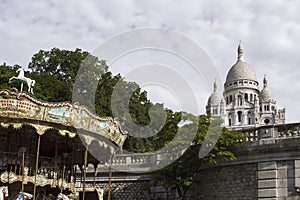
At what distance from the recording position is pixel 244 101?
122 meters

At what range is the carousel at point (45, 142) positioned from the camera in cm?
1969

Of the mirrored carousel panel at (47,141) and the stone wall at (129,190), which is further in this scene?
the stone wall at (129,190)

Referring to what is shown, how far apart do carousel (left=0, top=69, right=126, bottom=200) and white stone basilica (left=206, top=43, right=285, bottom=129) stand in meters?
94.1

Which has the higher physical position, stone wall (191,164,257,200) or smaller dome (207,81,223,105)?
smaller dome (207,81,223,105)

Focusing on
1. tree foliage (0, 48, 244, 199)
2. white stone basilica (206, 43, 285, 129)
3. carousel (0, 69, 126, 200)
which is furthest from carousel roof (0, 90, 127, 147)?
white stone basilica (206, 43, 285, 129)

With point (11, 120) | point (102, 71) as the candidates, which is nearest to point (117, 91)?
point (102, 71)

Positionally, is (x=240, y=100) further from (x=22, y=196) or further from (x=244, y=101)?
(x=22, y=196)

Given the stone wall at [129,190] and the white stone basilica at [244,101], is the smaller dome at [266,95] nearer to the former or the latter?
the white stone basilica at [244,101]

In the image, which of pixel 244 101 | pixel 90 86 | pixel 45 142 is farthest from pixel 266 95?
pixel 45 142

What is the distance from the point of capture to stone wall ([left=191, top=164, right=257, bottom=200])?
80.2 ft

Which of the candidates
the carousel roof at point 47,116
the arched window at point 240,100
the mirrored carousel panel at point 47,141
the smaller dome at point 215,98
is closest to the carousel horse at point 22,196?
the mirrored carousel panel at point 47,141

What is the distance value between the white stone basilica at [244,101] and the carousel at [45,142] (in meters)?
94.1

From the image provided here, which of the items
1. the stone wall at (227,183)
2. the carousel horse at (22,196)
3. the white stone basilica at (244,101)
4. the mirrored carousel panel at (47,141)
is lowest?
the carousel horse at (22,196)

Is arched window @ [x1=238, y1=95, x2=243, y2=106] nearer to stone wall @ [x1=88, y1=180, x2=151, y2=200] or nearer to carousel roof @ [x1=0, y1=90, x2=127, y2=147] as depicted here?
stone wall @ [x1=88, y1=180, x2=151, y2=200]
